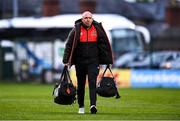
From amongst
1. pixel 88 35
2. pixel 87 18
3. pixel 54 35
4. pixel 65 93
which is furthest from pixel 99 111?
pixel 54 35

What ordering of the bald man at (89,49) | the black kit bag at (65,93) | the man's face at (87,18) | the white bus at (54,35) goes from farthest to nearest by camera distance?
the white bus at (54,35) < the black kit bag at (65,93) < the bald man at (89,49) < the man's face at (87,18)

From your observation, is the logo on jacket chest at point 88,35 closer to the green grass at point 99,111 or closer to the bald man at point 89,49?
the bald man at point 89,49

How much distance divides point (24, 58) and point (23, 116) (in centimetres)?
3037

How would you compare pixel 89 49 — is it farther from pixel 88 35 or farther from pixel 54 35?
pixel 54 35

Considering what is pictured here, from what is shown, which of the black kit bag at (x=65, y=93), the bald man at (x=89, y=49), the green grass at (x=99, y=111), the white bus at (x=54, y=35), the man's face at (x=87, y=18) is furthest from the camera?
the white bus at (x=54, y=35)

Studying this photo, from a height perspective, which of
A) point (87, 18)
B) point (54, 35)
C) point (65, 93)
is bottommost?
point (65, 93)

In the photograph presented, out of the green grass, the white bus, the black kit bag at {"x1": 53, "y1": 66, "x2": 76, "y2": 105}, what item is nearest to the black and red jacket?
the black kit bag at {"x1": 53, "y1": 66, "x2": 76, "y2": 105}

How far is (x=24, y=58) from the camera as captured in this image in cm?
4725

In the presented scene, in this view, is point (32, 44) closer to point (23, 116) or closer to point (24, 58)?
point (24, 58)

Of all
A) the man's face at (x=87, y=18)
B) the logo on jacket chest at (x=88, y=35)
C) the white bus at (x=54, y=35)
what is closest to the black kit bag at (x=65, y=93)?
the logo on jacket chest at (x=88, y=35)

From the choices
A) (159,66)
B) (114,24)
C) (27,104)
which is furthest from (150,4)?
(27,104)

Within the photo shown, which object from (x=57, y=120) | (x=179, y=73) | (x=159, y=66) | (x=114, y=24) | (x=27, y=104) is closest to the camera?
(x=57, y=120)

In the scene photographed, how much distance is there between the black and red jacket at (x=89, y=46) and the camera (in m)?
17.8

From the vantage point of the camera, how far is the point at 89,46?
17.9m
